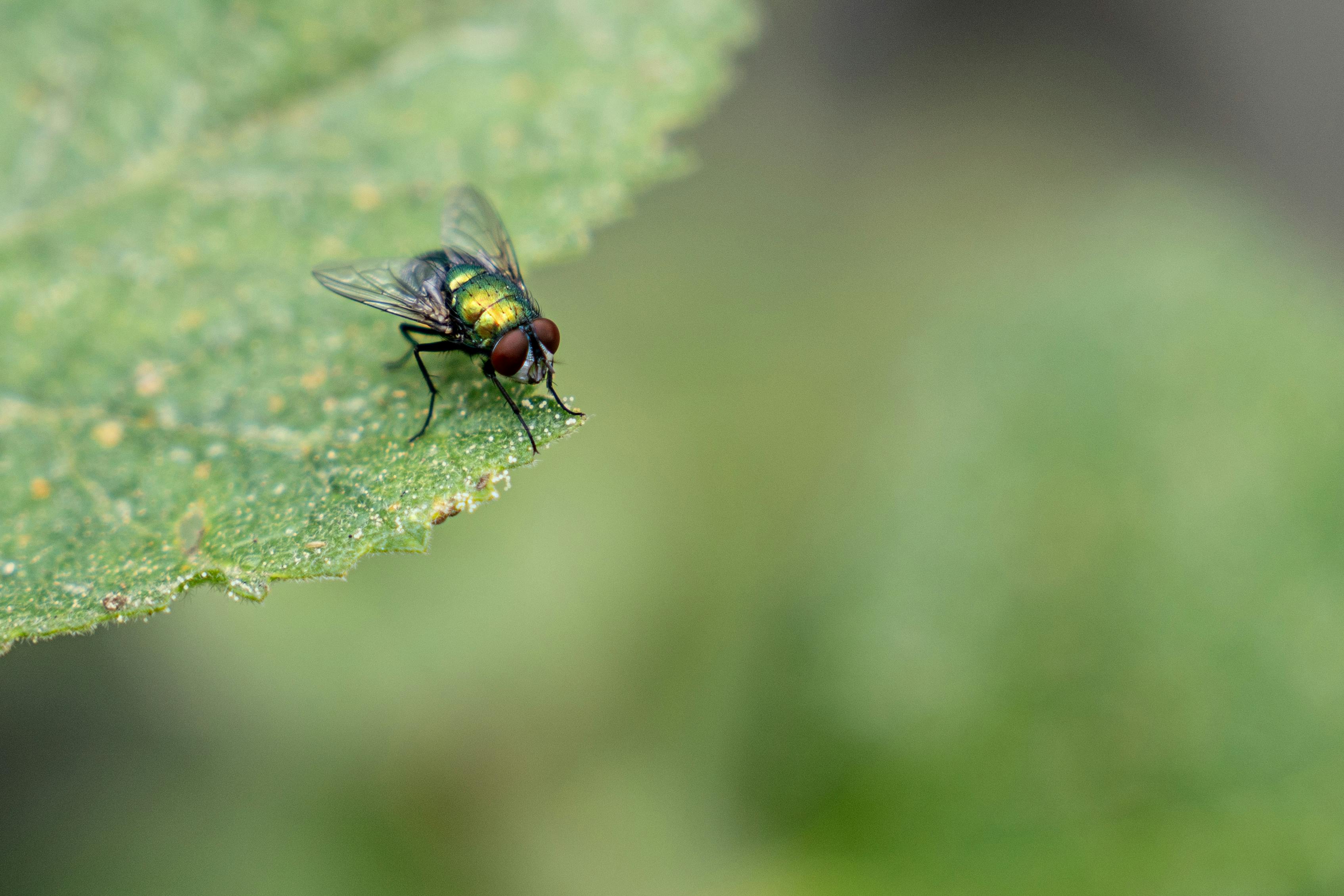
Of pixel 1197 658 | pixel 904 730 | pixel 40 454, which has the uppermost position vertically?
pixel 1197 658

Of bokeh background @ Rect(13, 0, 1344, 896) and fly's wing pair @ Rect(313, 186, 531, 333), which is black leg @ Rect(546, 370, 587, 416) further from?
bokeh background @ Rect(13, 0, 1344, 896)

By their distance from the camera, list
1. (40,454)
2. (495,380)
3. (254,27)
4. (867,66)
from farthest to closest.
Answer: (867,66) < (254,27) < (495,380) < (40,454)

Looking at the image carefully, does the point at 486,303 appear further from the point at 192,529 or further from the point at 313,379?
the point at 192,529

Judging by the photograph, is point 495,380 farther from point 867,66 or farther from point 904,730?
point 867,66

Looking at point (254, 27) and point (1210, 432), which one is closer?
point (254, 27)

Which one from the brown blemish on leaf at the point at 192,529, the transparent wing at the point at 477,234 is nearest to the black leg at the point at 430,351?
the transparent wing at the point at 477,234

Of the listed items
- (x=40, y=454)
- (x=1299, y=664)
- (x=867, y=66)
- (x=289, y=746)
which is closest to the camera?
(x=40, y=454)

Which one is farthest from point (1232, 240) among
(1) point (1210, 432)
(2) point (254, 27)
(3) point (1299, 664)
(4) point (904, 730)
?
(2) point (254, 27)
